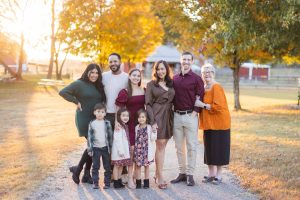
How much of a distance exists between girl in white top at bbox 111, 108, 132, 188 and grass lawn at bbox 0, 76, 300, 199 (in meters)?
1.37

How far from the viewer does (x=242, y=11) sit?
8.69 metres

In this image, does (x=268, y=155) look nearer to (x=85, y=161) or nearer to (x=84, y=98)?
(x=85, y=161)

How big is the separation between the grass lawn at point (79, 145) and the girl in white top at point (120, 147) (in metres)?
1.37

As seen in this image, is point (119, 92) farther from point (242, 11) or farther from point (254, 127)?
point (254, 127)

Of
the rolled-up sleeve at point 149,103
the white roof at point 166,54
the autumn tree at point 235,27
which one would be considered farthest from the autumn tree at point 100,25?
the white roof at point 166,54

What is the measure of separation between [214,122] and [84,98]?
2129mm

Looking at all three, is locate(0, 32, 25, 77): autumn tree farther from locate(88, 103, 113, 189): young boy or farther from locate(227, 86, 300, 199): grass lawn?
locate(88, 103, 113, 189): young boy

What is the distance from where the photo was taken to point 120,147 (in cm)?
682

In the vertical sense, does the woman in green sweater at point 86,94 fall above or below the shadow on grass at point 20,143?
above

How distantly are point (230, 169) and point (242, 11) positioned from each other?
3.06 meters

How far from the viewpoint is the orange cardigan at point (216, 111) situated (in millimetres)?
7121

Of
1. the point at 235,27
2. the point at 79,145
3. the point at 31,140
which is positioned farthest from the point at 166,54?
the point at 235,27

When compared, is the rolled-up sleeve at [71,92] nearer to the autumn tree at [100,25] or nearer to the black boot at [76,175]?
the black boot at [76,175]

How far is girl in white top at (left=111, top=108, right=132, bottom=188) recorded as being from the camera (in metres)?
6.81
